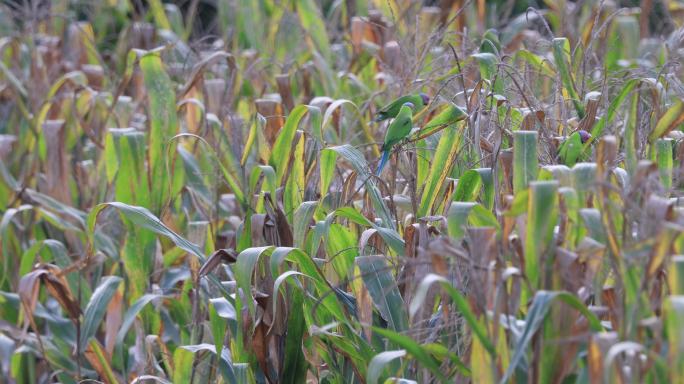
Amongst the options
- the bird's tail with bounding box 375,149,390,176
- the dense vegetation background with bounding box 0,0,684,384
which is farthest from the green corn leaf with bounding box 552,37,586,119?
the bird's tail with bounding box 375,149,390,176

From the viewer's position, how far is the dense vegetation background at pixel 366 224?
1043 millimetres

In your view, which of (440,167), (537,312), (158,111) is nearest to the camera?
(537,312)

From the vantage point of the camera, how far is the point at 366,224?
139cm

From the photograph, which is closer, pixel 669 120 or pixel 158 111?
pixel 669 120

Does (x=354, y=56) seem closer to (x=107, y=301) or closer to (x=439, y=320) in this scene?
(x=107, y=301)

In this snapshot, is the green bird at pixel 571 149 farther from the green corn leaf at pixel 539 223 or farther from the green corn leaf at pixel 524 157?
the green corn leaf at pixel 539 223

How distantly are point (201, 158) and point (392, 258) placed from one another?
3.26 feet

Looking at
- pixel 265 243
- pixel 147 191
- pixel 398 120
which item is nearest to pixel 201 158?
pixel 147 191

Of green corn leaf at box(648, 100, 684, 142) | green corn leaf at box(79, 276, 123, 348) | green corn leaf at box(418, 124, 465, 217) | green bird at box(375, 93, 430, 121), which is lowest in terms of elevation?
green corn leaf at box(79, 276, 123, 348)

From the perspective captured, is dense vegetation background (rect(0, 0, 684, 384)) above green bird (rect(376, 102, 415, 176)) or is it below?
below

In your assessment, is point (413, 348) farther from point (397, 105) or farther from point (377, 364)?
point (397, 105)

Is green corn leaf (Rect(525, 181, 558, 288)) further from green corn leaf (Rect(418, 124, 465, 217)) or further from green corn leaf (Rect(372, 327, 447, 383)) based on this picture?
green corn leaf (Rect(418, 124, 465, 217))

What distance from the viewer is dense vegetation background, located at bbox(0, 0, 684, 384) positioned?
1.04 metres

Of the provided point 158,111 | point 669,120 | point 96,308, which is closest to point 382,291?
point 669,120
